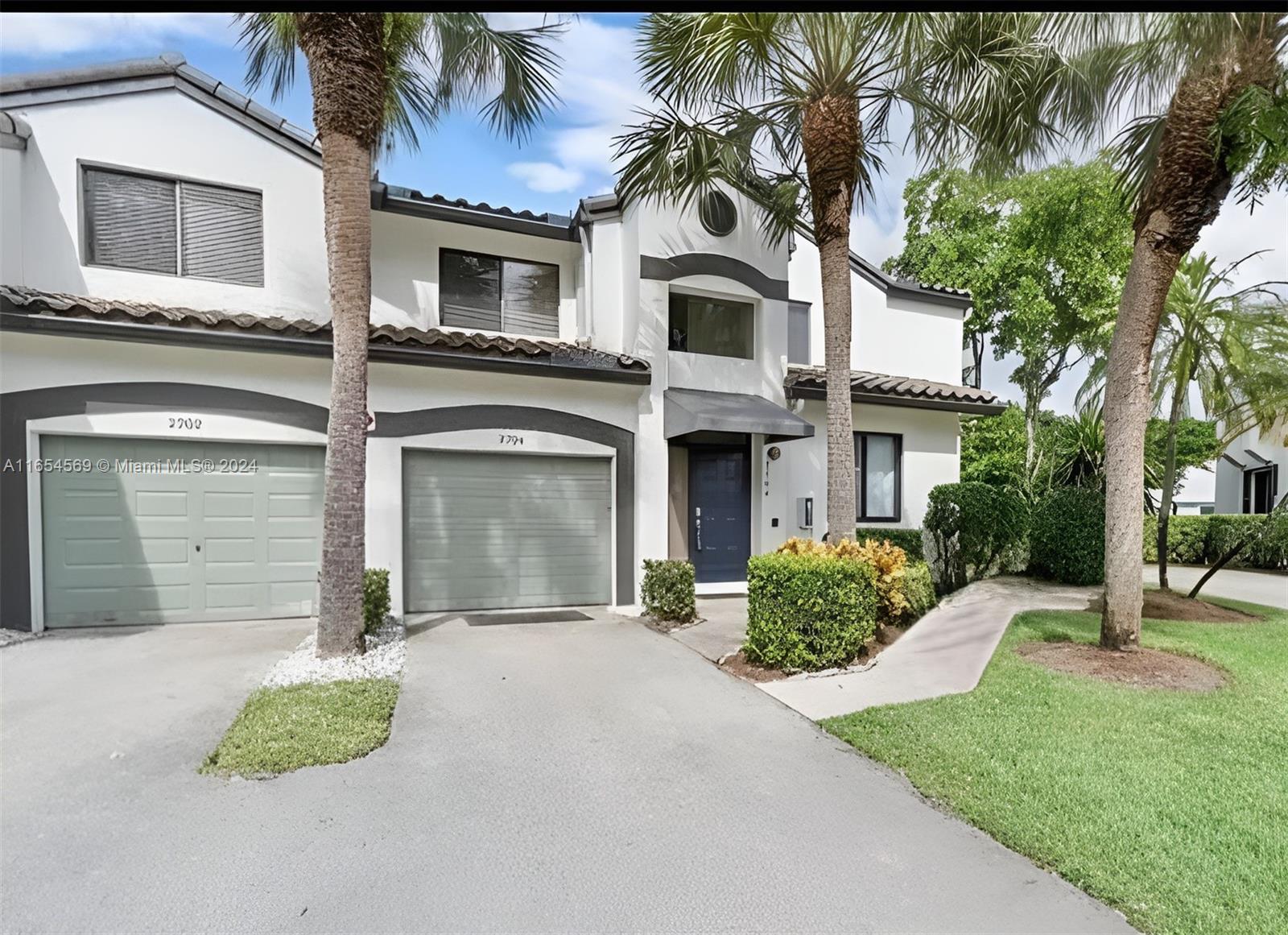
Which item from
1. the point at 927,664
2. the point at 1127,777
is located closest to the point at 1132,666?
the point at 927,664

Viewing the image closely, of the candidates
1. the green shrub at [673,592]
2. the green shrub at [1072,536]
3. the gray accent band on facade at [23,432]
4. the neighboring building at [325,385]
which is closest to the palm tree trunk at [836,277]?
the neighboring building at [325,385]

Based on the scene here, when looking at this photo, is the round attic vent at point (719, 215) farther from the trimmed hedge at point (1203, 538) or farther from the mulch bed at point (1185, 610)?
the trimmed hedge at point (1203, 538)

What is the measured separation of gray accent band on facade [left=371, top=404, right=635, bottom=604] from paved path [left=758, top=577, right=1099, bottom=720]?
4216mm

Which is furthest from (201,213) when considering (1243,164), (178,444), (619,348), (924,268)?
(924,268)

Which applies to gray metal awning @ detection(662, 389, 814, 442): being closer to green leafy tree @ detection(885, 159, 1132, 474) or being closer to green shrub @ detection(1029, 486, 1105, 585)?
green shrub @ detection(1029, 486, 1105, 585)

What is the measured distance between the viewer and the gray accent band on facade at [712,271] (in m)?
→ 10.5

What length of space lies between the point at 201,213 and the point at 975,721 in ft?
40.2

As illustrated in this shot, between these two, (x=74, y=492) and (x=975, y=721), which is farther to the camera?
(x=74, y=492)

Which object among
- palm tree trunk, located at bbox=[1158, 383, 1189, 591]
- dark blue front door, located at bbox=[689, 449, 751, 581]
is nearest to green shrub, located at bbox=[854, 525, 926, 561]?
dark blue front door, located at bbox=[689, 449, 751, 581]

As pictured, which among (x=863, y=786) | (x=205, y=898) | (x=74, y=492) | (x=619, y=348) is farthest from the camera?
(x=619, y=348)

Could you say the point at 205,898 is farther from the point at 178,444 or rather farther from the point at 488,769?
the point at 178,444

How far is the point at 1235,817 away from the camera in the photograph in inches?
145

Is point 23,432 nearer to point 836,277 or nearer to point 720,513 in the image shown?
point 720,513

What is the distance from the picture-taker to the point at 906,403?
1227cm
